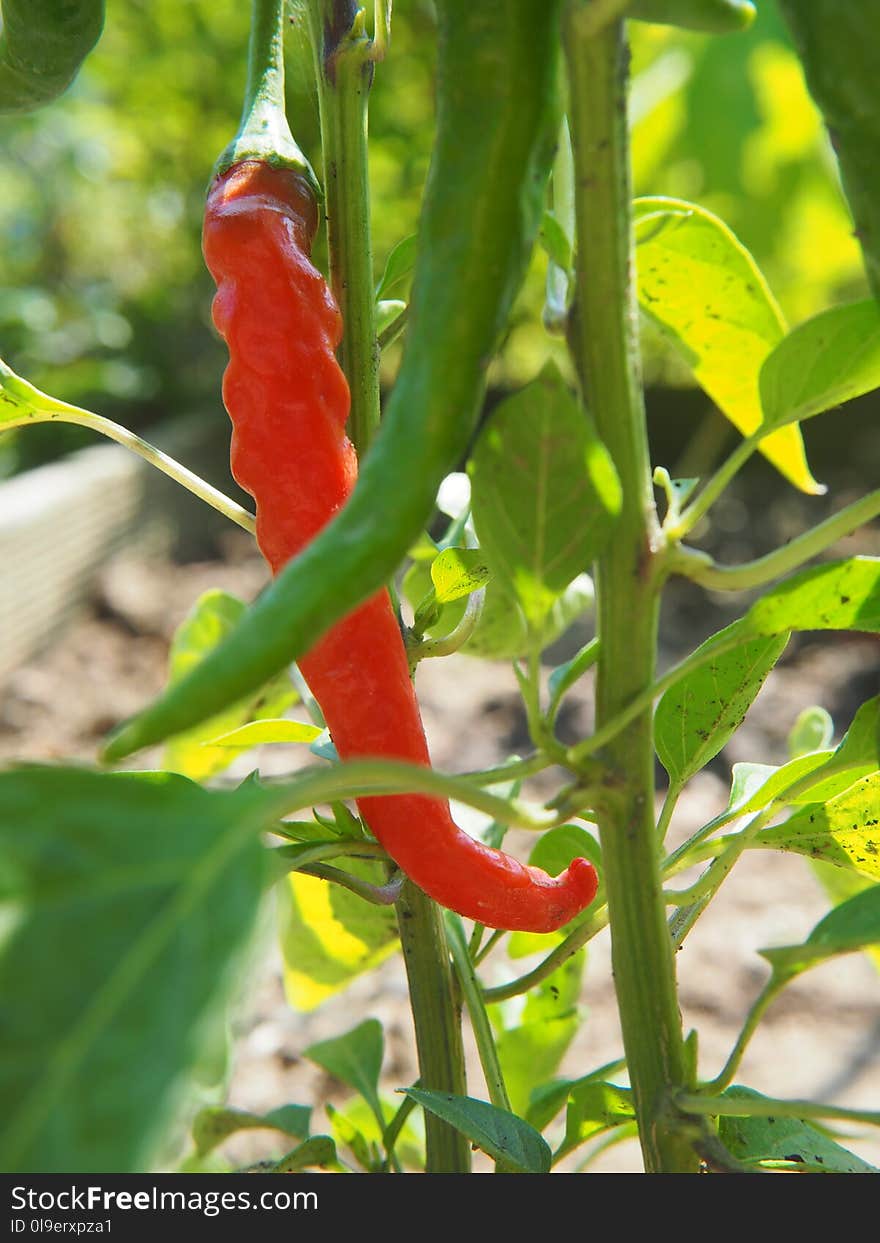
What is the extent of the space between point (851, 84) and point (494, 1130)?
1.33 feet

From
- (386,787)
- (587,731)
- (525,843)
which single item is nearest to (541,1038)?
(386,787)

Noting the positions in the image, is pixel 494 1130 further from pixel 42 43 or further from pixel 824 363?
pixel 42 43

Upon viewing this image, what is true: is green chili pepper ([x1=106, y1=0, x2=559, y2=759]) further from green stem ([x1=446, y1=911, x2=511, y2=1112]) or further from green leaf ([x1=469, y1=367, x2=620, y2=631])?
green stem ([x1=446, y1=911, x2=511, y2=1112])

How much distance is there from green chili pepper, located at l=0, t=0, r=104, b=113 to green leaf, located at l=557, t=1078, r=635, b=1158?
538mm

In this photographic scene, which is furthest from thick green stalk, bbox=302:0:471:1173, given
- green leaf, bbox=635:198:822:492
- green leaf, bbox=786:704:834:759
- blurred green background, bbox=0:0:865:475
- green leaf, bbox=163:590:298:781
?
blurred green background, bbox=0:0:865:475

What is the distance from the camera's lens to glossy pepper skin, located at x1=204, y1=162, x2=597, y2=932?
0.46m

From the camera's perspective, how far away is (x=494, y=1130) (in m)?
0.48

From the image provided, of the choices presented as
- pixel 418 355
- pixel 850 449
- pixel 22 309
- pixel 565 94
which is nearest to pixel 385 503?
pixel 418 355

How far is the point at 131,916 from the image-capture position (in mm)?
276

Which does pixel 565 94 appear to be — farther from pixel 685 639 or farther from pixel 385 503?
pixel 685 639

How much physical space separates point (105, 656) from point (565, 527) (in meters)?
1.99

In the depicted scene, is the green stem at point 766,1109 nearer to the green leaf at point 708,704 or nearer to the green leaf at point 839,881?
the green leaf at point 708,704

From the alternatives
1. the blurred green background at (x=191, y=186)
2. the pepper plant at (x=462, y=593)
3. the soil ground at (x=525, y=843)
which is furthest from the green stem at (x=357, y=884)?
the blurred green background at (x=191, y=186)
